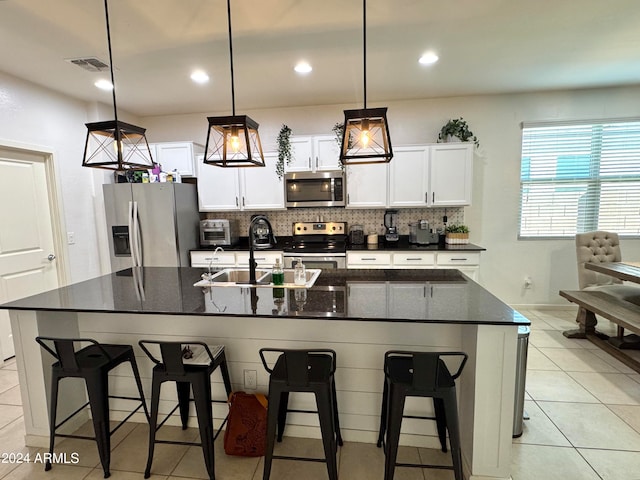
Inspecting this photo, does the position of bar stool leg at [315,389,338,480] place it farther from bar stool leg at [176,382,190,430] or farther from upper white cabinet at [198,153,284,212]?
upper white cabinet at [198,153,284,212]

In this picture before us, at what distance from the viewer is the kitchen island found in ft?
5.13

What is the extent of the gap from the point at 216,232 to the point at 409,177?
2499mm

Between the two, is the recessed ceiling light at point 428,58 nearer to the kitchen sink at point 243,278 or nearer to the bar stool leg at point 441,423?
the kitchen sink at point 243,278

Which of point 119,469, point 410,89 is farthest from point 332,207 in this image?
point 119,469

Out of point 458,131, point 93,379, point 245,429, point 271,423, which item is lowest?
point 245,429

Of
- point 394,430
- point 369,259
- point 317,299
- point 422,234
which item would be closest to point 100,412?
point 317,299

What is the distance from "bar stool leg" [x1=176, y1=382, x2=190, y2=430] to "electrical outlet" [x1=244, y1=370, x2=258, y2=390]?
0.36 m

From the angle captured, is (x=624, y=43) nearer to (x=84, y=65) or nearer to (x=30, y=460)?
(x=84, y=65)

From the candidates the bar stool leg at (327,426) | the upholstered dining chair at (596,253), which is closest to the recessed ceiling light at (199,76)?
the bar stool leg at (327,426)

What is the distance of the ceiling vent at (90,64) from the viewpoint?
9.09ft

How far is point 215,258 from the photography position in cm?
405

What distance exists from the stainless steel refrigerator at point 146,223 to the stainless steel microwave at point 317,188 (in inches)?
53.0

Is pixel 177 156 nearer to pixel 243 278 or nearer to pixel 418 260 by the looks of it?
pixel 243 278

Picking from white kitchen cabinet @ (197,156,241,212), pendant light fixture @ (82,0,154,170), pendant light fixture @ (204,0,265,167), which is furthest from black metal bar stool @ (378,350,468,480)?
white kitchen cabinet @ (197,156,241,212)
